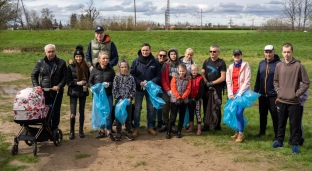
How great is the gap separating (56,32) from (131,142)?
40.2 m

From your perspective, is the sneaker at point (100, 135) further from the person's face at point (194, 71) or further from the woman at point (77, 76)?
the person's face at point (194, 71)

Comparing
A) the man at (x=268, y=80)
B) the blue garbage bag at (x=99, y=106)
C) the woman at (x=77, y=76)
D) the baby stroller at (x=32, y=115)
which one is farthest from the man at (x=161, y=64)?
the baby stroller at (x=32, y=115)

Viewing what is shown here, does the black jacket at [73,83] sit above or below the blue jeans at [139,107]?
above

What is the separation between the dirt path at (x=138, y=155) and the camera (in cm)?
546

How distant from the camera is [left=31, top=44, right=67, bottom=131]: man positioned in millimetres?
6410

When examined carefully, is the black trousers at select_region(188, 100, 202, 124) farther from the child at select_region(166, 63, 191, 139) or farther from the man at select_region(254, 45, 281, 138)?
the man at select_region(254, 45, 281, 138)

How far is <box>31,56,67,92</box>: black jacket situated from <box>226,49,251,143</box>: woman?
3.18m

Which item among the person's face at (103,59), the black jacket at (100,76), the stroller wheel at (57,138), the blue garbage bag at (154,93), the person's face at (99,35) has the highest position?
the person's face at (99,35)

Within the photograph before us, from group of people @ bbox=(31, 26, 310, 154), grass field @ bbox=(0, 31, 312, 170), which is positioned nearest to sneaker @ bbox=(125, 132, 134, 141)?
group of people @ bbox=(31, 26, 310, 154)

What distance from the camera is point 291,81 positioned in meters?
5.86

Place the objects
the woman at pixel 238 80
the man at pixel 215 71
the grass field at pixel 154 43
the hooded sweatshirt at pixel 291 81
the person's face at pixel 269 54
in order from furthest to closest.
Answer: the grass field at pixel 154 43, the man at pixel 215 71, the woman at pixel 238 80, the person's face at pixel 269 54, the hooded sweatshirt at pixel 291 81

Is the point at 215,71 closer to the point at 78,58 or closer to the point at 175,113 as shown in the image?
the point at 175,113

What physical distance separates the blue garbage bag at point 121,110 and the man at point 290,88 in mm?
2765

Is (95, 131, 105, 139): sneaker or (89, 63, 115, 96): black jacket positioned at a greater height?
(89, 63, 115, 96): black jacket
